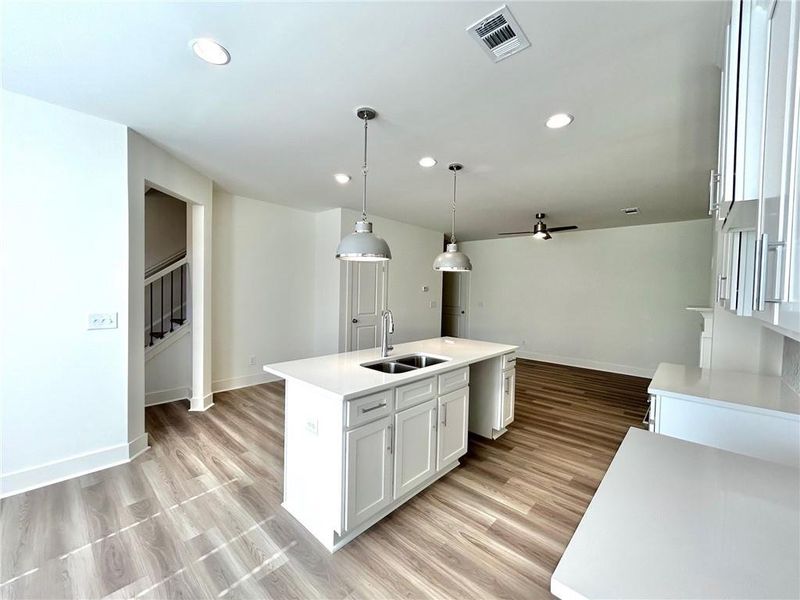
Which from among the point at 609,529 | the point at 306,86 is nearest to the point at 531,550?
the point at 609,529

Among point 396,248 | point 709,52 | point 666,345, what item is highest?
point 709,52

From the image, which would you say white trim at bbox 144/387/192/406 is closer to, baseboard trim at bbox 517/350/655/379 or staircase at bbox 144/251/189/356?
staircase at bbox 144/251/189/356

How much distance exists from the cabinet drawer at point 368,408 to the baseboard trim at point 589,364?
551 centimetres

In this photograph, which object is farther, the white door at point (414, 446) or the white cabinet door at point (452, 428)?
the white cabinet door at point (452, 428)

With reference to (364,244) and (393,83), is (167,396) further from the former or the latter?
(393,83)

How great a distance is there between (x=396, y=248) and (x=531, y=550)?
15.4 feet

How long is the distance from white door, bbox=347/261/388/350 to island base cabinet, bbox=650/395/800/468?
151 inches

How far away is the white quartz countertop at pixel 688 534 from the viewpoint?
641 mm

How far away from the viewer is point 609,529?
0.79 metres

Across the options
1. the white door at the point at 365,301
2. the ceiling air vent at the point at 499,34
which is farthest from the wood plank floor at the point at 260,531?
the ceiling air vent at the point at 499,34

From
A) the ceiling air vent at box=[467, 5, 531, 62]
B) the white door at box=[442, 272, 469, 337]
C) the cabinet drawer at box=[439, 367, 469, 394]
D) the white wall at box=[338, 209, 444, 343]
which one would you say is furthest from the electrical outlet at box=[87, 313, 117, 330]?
the white door at box=[442, 272, 469, 337]

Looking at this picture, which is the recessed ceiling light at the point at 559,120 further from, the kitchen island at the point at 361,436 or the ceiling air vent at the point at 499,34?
the kitchen island at the point at 361,436

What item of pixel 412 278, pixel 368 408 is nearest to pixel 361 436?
pixel 368 408

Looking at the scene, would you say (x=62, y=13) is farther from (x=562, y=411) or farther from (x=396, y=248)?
(x=562, y=411)
